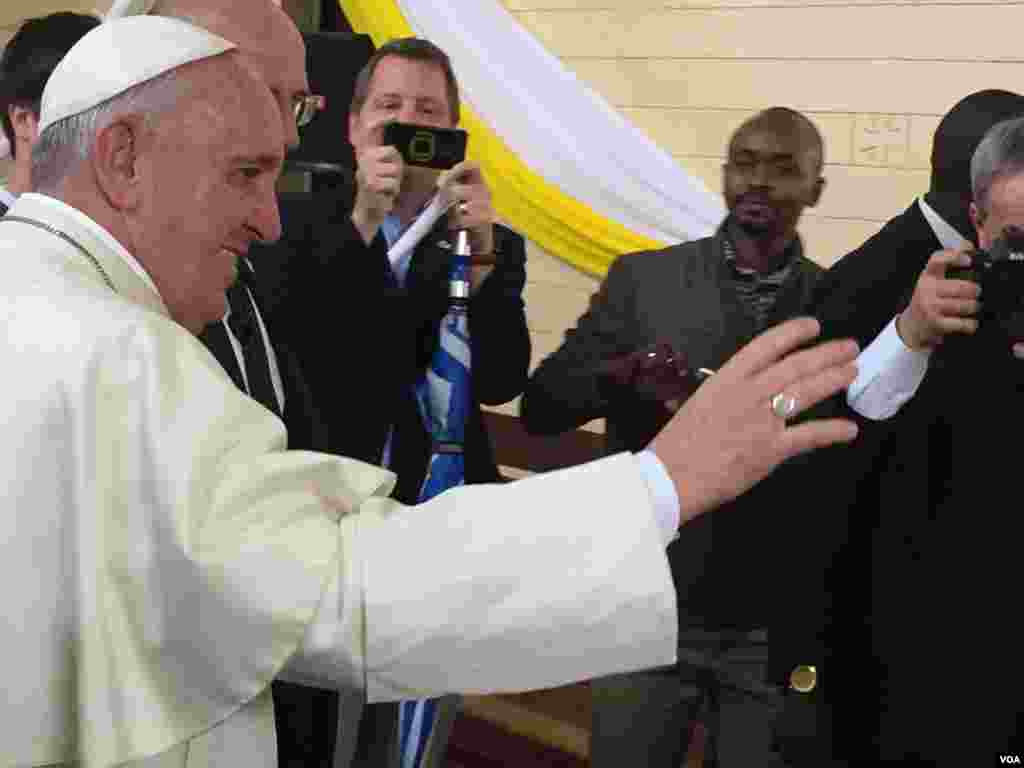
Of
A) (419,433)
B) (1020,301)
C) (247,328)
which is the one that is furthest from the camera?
(419,433)

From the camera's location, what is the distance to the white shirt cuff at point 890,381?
6.25 ft

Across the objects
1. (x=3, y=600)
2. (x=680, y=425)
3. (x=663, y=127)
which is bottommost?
(x=3, y=600)

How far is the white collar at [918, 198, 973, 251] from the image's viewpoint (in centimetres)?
209

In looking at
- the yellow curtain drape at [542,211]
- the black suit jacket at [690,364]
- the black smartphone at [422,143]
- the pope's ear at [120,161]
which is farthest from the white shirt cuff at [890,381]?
the yellow curtain drape at [542,211]

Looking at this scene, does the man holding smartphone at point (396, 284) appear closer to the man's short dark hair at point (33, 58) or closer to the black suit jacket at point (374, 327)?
the black suit jacket at point (374, 327)

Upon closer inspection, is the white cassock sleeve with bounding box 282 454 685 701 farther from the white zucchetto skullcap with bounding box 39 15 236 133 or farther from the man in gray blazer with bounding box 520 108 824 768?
the man in gray blazer with bounding box 520 108 824 768

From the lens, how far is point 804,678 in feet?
6.38

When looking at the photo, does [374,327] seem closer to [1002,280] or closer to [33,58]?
[33,58]

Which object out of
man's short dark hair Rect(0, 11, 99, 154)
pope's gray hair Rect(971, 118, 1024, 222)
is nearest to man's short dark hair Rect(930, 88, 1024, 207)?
pope's gray hair Rect(971, 118, 1024, 222)

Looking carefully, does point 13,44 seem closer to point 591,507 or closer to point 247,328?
point 247,328

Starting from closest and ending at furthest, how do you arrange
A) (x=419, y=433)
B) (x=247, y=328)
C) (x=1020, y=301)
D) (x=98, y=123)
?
1. (x=98, y=123)
2. (x=1020, y=301)
3. (x=247, y=328)
4. (x=419, y=433)

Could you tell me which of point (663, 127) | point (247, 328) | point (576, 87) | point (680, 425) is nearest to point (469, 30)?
point (576, 87)

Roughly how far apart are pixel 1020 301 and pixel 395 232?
1146 mm

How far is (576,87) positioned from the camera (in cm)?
376
